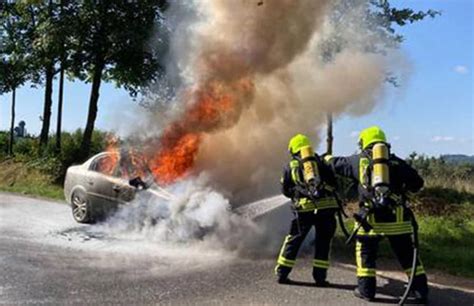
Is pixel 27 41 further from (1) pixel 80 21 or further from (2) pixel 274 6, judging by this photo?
(2) pixel 274 6

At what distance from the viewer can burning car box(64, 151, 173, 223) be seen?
921cm

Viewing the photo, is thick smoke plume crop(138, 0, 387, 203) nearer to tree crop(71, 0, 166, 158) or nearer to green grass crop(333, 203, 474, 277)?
green grass crop(333, 203, 474, 277)

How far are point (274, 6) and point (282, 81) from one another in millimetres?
1416

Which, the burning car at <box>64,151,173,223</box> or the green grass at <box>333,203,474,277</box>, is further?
the burning car at <box>64,151,173,223</box>

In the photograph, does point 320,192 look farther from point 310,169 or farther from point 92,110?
point 92,110

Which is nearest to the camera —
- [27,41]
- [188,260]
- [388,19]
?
[188,260]

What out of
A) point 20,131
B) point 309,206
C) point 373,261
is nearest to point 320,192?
point 309,206

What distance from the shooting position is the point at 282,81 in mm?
10461

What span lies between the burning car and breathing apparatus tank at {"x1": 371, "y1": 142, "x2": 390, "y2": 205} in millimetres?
3717

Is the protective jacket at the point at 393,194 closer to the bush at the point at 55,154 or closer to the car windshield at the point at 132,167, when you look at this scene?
the car windshield at the point at 132,167

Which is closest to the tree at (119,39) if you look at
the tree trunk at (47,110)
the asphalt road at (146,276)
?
the tree trunk at (47,110)

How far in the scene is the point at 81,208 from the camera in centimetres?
1034

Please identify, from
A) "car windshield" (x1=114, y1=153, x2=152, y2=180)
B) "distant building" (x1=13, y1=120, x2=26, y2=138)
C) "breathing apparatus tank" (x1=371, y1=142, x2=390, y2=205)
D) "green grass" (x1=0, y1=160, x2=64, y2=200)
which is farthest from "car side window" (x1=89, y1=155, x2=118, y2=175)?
"distant building" (x1=13, y1=120, x2=26, y2=138)

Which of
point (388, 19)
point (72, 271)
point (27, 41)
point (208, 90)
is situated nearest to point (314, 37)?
point (208, 90)
